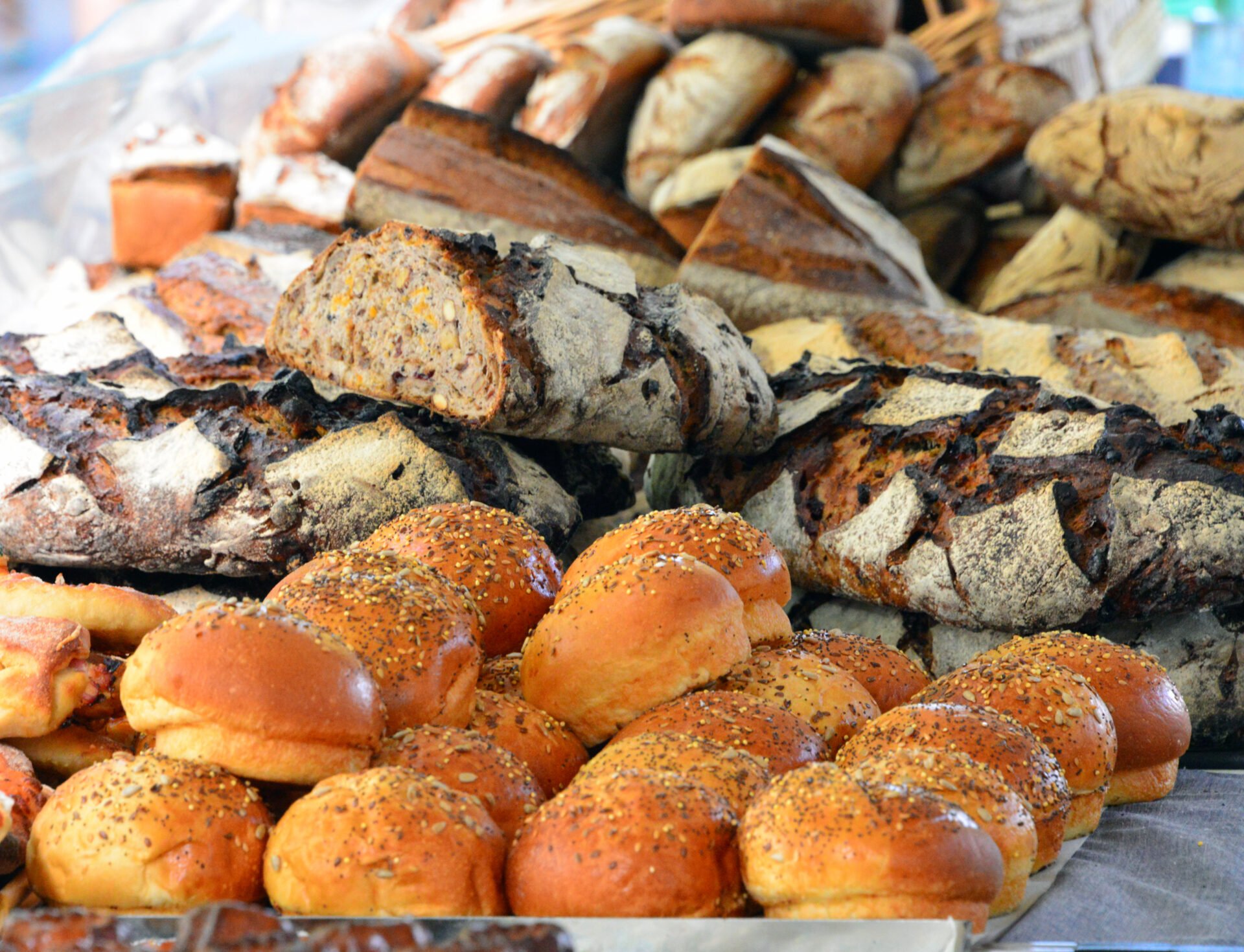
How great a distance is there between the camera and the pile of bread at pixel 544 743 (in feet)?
2.98

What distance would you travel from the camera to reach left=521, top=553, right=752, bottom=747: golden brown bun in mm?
1203

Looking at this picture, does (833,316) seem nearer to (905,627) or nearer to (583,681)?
(905,627)

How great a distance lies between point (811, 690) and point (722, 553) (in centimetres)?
20

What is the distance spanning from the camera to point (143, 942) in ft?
2.58

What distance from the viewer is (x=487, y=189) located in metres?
2.75

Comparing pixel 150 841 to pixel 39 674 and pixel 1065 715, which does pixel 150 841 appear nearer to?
pixel 39 674

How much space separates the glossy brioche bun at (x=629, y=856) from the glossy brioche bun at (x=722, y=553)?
0.39 m

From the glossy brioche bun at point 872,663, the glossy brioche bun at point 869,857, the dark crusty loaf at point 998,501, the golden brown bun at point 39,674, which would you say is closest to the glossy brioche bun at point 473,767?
the glossy brioche bun at point 869,857

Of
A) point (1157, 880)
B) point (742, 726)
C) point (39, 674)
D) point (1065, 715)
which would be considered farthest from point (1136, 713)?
point (39, 674)

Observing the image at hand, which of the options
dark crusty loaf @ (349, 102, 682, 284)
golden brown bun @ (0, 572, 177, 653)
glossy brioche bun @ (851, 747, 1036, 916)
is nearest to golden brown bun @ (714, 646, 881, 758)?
glossy brioche bun @ (851, 747, 1036, 916)

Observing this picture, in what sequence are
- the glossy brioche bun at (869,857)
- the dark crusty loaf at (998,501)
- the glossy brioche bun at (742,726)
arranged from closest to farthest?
the glossy brioche bun at (869,857) → the glossy brioche bun at (742,726) → the dark crusty loaf at (998,501)

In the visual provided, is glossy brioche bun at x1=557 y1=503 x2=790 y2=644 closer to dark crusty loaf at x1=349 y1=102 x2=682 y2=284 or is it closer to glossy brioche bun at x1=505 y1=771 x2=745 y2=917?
glossy brioche bun at x1=505 y1=771 x2=745 y2=917

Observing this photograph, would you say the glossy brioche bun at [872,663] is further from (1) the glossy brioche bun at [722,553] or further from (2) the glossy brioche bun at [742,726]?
(2) the glossy brioche bun at [742,726]

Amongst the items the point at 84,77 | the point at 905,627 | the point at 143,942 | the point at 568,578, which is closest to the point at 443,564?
the point at 568,578
